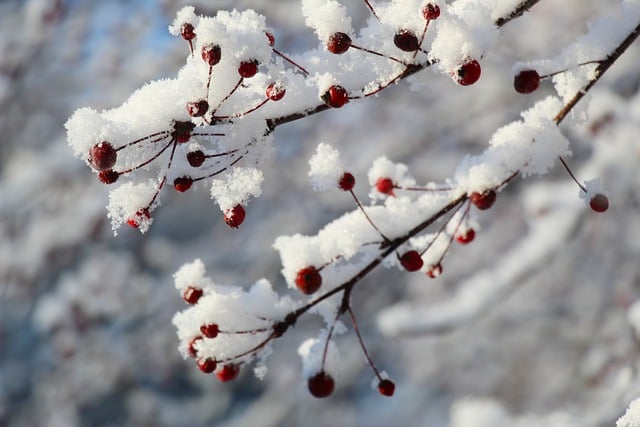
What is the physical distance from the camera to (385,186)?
1492 millimetres

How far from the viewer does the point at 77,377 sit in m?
6.03

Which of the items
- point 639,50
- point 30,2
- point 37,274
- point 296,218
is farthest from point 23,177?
point 639,50

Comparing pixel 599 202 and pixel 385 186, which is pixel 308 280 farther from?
pixel 599 202

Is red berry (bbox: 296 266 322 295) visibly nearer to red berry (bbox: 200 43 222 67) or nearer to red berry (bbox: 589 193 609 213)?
red berry (bbox: 200 43 222 67)

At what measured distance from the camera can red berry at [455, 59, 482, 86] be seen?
1.07 m

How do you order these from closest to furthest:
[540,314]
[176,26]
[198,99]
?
1. [198,99]
2. [176,26]
3. [540,314]

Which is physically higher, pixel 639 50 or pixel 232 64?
pixel 639 50

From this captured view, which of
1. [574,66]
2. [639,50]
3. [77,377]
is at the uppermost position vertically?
[77,377]

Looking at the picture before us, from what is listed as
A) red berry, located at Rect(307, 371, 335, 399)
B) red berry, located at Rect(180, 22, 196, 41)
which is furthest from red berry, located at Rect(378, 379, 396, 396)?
red berry, located at Rect(180, 22, 196, 41)

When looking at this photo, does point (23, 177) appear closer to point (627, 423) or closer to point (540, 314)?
point (540, 314)

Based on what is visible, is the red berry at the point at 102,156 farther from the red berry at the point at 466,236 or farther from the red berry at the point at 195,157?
the red berry at the point at 466,236

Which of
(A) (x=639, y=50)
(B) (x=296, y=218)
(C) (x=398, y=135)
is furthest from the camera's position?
(B) (x=296, y=218)

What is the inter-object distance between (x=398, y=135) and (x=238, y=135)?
4.70 meters

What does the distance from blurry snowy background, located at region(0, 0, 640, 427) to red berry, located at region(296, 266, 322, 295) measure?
2.18 metres
